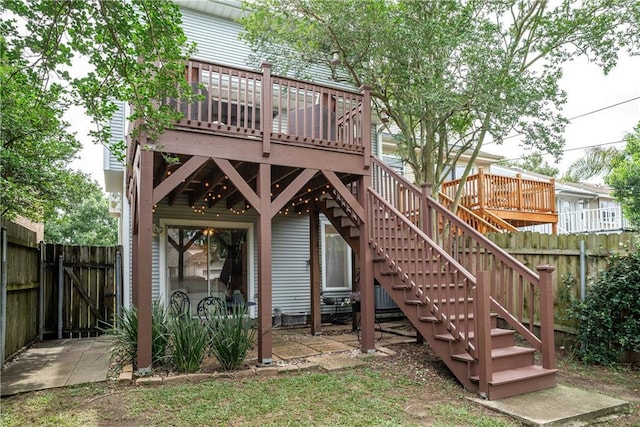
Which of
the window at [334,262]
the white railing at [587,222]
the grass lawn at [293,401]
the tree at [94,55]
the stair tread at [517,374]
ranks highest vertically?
the tree at [94,55]

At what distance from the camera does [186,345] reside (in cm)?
472

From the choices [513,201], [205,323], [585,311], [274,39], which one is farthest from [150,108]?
[513,201]

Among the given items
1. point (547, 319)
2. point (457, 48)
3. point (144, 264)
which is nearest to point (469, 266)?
point (547, 319)

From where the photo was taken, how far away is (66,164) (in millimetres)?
10781

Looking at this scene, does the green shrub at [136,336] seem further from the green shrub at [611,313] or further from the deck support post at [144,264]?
the green shrub at [611,313]

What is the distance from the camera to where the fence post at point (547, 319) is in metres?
4.51

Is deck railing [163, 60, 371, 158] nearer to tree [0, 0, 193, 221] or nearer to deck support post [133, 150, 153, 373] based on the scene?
tree [0, 0, 193, 221]

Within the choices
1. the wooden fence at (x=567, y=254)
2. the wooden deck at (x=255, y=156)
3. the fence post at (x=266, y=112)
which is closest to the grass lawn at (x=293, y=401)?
the wooden deck at (x=255, y=156)

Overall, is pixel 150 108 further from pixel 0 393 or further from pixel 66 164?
pixel 66 164

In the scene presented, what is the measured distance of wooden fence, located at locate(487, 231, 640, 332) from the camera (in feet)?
17.7

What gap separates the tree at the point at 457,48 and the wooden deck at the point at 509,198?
154 inches

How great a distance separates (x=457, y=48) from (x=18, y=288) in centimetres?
756

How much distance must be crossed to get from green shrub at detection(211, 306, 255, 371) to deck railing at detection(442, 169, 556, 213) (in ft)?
27.2

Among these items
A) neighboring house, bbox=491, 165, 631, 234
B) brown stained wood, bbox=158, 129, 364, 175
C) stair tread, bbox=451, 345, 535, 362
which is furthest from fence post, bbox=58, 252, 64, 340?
neighboring house, bbox=491, 165, 631, 234
